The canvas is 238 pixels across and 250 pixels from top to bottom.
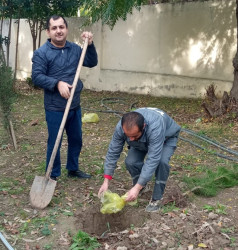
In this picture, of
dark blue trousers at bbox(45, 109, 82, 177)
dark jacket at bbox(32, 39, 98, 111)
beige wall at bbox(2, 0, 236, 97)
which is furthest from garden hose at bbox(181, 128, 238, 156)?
beige wall at bbox(2, 0, 236, 97)

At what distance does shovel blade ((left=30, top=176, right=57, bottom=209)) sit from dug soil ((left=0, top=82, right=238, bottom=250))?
8cm

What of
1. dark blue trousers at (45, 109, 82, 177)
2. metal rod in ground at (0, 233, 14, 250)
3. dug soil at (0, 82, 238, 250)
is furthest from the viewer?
dark blue trousers at (45, 109, 82, 177)

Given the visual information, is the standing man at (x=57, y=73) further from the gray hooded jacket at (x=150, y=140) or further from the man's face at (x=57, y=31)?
the gray hooded jacket at (x=150, y=140)

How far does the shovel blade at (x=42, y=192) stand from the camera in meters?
4.19

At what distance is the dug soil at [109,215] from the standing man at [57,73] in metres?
0.59

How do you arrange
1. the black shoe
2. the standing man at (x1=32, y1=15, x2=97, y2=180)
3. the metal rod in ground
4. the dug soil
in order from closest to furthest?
1. the metal rod in ground
2. the dug soil
3. the standing man at (x1=32, y1=15, x2=97, y2=180)
4. the black shoe

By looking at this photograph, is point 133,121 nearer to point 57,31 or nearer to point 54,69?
point 54,69

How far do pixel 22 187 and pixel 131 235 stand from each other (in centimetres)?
183

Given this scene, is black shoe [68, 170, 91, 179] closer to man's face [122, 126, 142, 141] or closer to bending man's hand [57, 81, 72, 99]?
bending man's hand [57, 81, 72, 99]

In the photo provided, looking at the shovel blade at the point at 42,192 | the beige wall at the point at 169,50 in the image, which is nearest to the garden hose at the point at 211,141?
the beige wall at the point at 169,50

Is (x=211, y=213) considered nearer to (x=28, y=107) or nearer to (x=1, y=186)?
(x=1, y=186)

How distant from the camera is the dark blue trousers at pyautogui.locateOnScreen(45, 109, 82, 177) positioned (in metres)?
4.48

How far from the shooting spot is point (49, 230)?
3.73m

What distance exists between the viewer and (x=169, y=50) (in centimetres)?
1029
